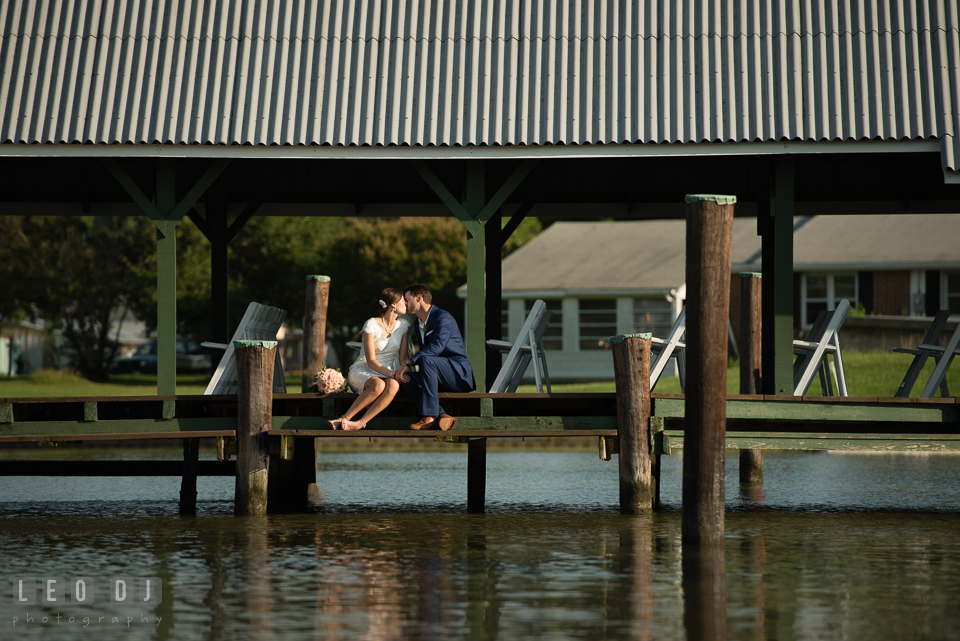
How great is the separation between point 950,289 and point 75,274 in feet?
82.0

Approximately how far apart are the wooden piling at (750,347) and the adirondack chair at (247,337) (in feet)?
18.3

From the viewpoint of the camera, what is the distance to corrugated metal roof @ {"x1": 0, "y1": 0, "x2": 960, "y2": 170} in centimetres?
1127

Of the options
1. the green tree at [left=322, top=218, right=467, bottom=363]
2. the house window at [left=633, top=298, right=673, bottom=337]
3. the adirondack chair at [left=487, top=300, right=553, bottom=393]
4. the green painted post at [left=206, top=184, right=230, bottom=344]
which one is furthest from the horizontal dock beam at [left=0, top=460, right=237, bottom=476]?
the green tree at [left=322, top=218, right=467, bottom=363]

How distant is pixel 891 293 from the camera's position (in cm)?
3039

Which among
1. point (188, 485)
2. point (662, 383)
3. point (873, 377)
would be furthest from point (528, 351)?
point (662, 383)

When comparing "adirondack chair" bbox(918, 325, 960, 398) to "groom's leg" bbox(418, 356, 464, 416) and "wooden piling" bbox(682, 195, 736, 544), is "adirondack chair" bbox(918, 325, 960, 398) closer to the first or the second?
"wooden piling" bbox(682, 195, 736, 544)

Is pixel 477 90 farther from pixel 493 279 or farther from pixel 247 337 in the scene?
pixel 247 337

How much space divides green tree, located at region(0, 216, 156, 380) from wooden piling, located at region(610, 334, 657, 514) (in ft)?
91.5

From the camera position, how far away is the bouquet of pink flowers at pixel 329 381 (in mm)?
10727

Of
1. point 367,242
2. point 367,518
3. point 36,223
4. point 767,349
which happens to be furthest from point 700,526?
point 36,223

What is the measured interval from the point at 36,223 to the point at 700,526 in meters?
32.8

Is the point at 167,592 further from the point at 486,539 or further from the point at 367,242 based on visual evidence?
the point at 367,242

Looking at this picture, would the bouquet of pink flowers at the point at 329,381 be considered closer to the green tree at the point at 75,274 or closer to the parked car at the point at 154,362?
the green tree at the point at 75,274

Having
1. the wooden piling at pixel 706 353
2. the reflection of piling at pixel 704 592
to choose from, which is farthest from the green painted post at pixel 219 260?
the reflection of piling at pixel 704 592
